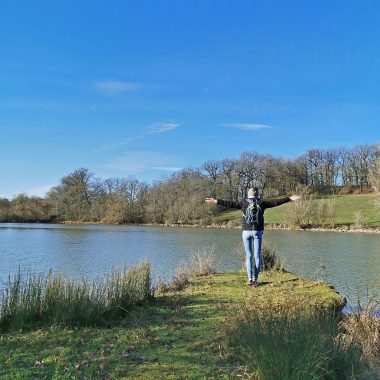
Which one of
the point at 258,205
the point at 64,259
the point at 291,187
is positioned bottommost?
the point at 64,259

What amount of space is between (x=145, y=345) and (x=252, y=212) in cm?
393

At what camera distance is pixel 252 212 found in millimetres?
8031

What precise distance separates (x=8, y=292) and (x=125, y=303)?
1771 millimetres

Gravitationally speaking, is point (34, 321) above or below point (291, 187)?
below

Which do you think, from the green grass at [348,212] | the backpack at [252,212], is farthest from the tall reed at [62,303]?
the green grass at [348,212]

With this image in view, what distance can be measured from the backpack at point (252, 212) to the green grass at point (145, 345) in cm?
152

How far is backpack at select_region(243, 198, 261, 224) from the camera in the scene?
802 centimetres

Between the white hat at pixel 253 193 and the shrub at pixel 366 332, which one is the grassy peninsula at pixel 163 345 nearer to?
the shrub at pixel 366 332

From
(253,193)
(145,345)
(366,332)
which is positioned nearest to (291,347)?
(145,345)

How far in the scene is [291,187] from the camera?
258ft

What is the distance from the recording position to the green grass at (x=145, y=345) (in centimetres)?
401

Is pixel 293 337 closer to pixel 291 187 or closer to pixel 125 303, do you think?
pixel 125 303

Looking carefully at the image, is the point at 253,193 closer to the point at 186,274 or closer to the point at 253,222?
the point at 253,222

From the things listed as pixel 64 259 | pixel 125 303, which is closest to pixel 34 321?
pixel 125 303
